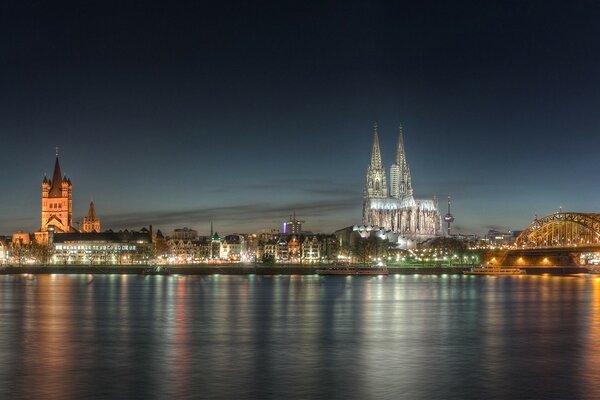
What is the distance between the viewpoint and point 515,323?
139 ft

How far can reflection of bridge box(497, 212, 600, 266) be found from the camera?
124m

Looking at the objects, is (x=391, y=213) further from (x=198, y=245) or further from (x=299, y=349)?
(x=299, y=349)

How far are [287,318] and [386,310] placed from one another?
7948 mm

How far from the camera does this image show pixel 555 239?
143500 mm

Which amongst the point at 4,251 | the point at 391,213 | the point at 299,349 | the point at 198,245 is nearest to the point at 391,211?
the point at 391,213

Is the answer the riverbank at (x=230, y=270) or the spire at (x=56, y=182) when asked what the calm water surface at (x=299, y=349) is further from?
the spire at (x=56, y=182)

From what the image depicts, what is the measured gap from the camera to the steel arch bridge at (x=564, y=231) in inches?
4844

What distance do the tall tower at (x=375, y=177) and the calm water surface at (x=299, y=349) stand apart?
455ft

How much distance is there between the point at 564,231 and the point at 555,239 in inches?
188

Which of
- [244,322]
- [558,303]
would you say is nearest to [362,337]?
[244,322]

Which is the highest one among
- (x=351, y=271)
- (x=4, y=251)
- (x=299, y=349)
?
(x=4, y=251)

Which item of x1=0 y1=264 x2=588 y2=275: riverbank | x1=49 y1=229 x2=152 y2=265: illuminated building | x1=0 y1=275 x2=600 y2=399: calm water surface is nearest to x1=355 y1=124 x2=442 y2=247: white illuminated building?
x1=49 y1=229 x2=152 y2=265: illuminated building

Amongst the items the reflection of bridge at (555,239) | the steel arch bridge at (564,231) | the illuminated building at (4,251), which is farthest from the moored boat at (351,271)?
the illuminated building at (4,251)

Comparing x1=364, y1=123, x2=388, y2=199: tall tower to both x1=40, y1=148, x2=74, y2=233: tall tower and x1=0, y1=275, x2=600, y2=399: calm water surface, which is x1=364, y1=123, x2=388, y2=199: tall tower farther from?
x1=0, y1=275, x2=600, y2=399: calm water surface
